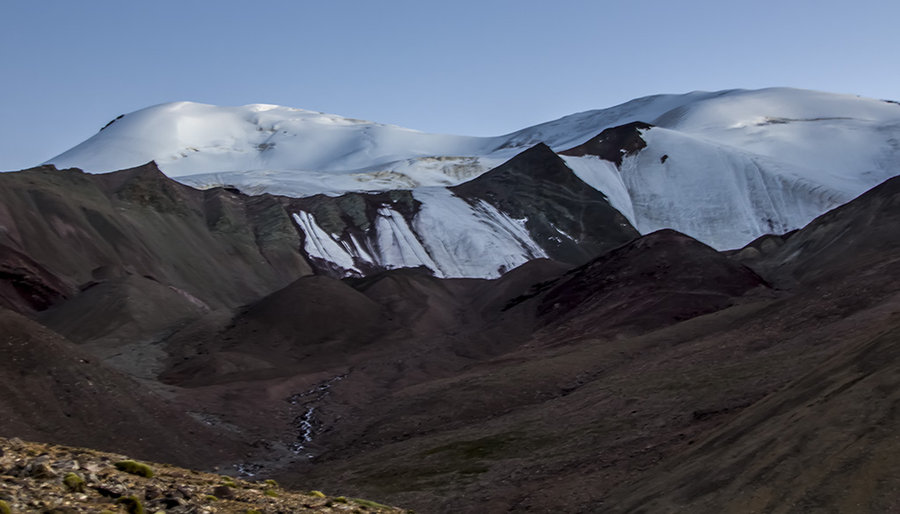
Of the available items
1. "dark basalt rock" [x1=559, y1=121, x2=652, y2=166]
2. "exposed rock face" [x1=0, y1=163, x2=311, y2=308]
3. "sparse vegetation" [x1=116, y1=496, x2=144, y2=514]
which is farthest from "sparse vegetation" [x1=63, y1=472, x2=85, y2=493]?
"dark basalt rock" [x1=559, y1=121, x2=652, y2=166]

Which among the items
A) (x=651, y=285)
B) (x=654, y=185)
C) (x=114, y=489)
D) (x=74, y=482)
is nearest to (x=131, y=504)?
(x=114, y=489)

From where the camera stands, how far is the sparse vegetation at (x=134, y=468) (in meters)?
14.0

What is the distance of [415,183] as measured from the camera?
152 m

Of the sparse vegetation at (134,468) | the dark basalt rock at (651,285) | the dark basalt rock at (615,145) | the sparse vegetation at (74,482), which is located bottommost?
the dark basalt rock at (651,285)

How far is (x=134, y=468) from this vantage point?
1408cm

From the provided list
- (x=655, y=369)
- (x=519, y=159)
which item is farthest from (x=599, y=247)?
(x=655, y=369)

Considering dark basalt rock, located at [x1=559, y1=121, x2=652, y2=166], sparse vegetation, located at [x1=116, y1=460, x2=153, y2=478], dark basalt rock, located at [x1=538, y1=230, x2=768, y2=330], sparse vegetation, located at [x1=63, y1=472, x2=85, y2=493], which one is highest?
dark basalt rock, located at [x1=559, y1=121, x2=652, y2=166]

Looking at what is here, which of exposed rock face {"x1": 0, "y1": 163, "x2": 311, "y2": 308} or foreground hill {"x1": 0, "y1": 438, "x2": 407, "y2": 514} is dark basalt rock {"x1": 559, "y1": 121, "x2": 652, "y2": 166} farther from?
foreground hill {"x1": 0, "y1": 438, "x2": 407, "y2": 514}

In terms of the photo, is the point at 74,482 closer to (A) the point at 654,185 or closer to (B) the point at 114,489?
(B) the point at 114,489

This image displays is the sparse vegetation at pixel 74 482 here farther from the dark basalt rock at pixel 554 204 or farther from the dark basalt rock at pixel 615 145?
the dark basalt rock at pixel 615 145

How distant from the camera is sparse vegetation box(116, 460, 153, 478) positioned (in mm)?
14008

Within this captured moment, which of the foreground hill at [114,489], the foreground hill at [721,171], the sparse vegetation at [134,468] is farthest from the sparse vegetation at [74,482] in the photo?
the foreground hill at [721,171]

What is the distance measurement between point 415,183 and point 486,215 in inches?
1581

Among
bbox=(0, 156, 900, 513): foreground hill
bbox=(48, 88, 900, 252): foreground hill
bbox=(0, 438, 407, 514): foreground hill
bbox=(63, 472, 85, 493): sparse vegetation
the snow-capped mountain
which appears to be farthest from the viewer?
bbox=(48, 88, 900, 252): foreground hill
